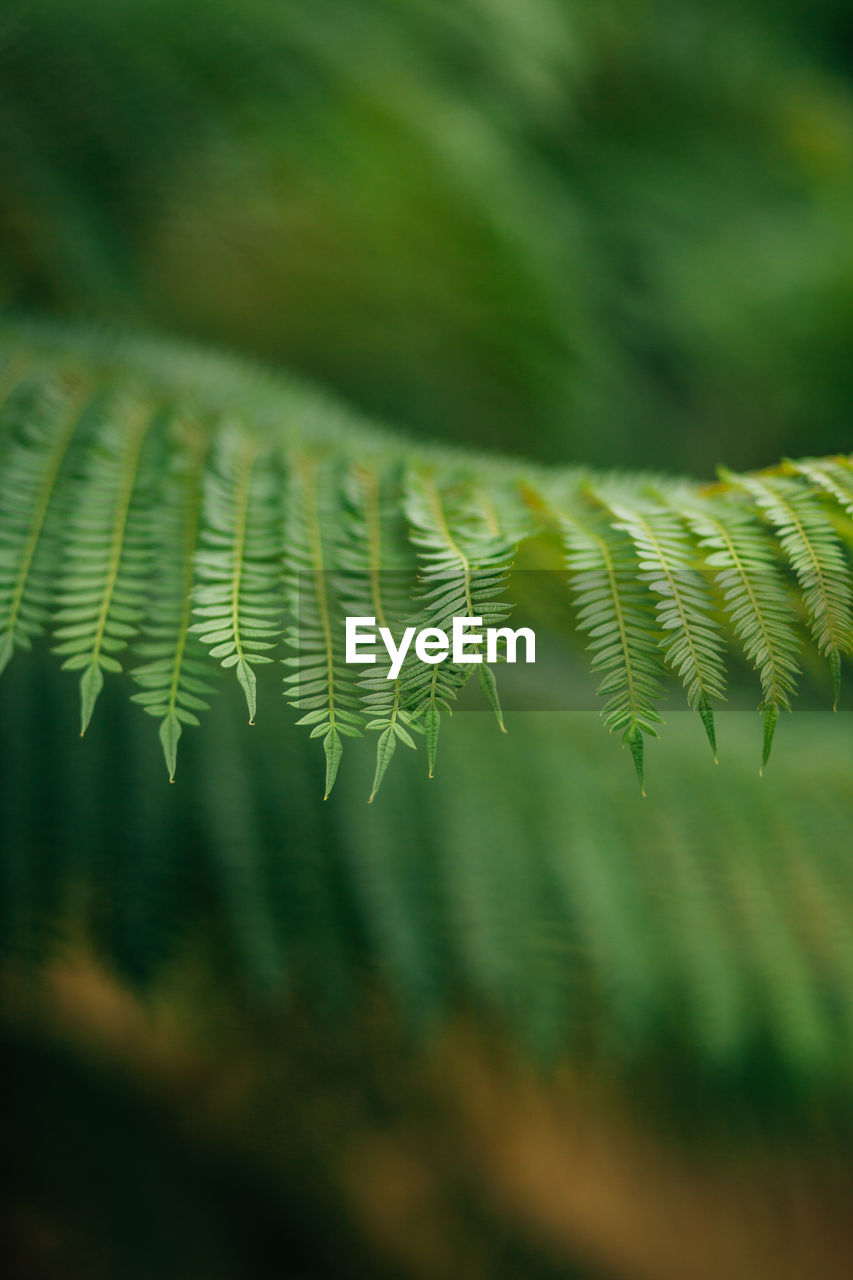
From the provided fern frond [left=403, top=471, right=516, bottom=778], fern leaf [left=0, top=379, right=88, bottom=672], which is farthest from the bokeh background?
fern frond [left=403, top=471, right=516, bottom=778]

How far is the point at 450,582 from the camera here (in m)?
0.56

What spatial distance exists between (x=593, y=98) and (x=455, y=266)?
47cm

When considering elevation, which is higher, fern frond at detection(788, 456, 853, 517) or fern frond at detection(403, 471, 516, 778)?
fern frond at detection(788, 456, 853, 517)

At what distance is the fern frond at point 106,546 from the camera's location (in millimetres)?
576

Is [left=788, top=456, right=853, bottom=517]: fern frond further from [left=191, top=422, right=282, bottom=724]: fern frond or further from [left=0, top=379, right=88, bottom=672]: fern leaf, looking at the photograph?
[left=0, top=379, right=88, bottom=672]: fern leaf

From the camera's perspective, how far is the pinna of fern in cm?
54

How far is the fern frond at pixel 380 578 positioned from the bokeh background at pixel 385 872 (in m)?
0.49

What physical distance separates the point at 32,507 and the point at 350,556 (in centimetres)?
23

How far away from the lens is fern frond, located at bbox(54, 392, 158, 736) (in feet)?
1.89

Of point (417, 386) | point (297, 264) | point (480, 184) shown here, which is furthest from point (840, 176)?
point (297, 264)

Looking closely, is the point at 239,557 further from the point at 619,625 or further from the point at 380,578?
the point at 619,625

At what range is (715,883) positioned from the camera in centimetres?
115

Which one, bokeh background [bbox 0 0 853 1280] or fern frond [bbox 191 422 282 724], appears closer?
fern frond [bbox 191 422 282 724]

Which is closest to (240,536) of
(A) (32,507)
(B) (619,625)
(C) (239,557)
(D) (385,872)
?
(C) (239,557)
